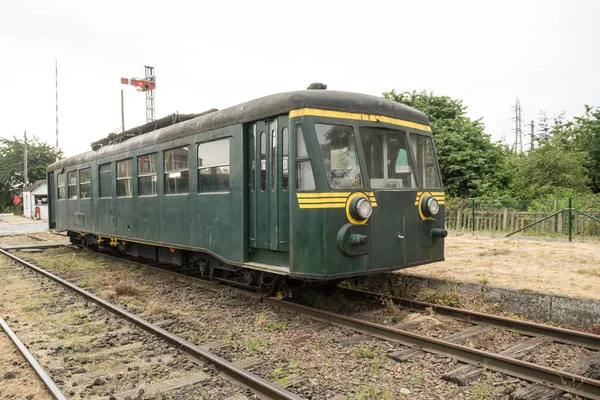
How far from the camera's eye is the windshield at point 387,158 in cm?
627

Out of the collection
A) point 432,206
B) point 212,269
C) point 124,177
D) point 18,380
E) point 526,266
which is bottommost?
point 18,380

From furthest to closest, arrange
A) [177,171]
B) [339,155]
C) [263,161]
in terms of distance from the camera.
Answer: [177,171] → [263,161] → [339,155]

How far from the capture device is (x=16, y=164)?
57500 mm

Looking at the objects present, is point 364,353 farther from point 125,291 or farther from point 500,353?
point 125,291

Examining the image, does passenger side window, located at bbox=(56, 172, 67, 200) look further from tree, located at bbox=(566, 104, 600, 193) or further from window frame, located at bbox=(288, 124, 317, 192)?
tree, located at bbox=(566, 104, 600, 193)

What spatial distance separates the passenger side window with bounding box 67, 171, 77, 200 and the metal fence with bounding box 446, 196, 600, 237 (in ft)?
41.2

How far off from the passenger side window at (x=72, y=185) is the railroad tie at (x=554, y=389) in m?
13.4

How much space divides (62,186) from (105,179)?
14.8ft

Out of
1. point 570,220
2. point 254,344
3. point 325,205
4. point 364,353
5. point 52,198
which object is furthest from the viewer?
point 52,198

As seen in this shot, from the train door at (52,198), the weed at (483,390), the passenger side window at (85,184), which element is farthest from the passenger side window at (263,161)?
the train door at (52,198)

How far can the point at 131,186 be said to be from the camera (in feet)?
34.4

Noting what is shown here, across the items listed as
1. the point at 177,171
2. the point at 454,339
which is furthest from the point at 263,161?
the point at 454,339

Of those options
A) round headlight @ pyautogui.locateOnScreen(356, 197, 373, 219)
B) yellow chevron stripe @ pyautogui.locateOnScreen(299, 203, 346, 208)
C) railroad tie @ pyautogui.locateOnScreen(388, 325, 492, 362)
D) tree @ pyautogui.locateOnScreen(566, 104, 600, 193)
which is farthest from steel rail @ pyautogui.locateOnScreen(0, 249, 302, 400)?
tree @ pyautogui.locateOnScreen(566, 104, 600, 193)

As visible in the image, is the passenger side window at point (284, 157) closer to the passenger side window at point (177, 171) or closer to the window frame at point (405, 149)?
the window frame at point (405, 149)
